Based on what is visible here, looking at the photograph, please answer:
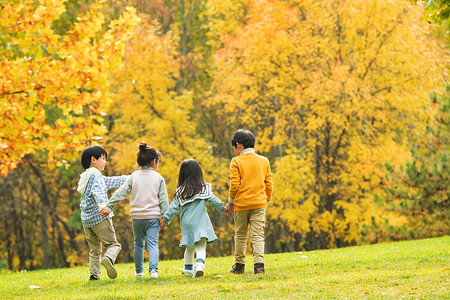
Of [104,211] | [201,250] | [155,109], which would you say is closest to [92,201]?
[104,211]

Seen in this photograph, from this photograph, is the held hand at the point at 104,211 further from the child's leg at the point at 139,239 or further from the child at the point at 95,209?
the child's leg at the point at 139,239

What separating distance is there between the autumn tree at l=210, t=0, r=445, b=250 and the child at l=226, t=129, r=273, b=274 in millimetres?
9747

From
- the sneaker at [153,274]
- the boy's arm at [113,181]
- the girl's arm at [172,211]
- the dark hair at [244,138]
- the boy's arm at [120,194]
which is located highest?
the dark hair at [244,138]

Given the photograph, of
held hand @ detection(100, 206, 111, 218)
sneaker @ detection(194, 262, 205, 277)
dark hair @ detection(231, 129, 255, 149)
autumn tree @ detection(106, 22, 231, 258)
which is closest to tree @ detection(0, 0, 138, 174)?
held hand @ detection(100, 206, 111, 218)

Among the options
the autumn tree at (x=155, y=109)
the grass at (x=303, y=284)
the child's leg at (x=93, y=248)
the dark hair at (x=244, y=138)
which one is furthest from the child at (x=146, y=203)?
the autumn tree at (x=155, y=109)

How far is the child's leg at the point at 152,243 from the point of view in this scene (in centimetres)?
705

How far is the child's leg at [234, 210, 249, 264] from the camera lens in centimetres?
703

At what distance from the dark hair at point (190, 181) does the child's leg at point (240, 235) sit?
0.62 meters

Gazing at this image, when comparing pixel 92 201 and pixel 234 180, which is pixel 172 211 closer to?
pixel 234 180

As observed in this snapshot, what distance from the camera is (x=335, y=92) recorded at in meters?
16.5

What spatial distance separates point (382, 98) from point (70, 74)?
35.1ft

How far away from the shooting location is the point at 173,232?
81.3ft

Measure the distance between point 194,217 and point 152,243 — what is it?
64cm

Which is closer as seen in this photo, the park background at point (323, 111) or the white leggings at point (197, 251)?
the white leggings at point (197, 251)
